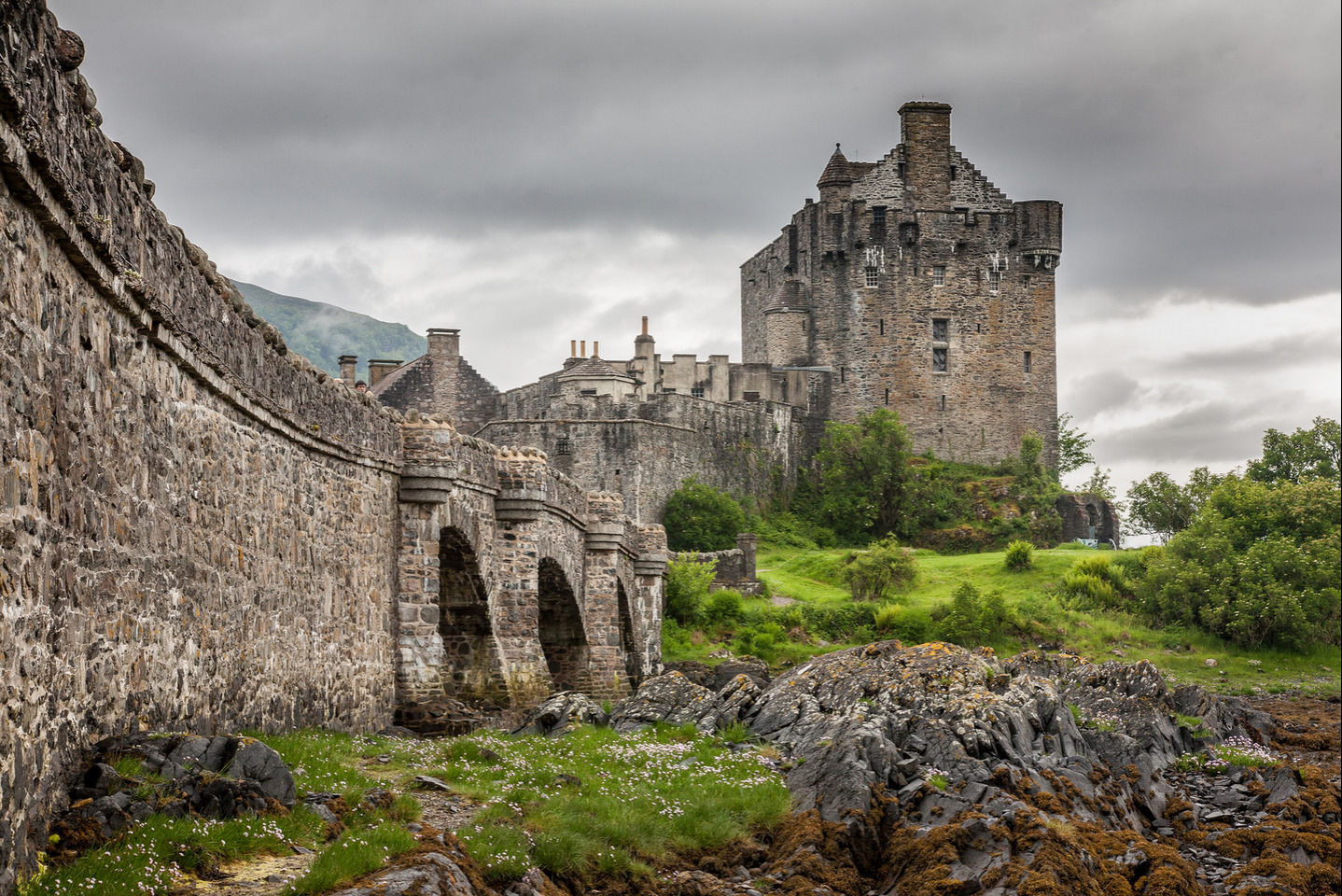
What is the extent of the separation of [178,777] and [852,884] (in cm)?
637

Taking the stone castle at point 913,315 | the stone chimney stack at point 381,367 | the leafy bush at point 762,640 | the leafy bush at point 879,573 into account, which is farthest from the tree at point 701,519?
the stone chimney stack at point 381,367

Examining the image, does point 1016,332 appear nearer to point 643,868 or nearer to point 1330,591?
point 1330,591

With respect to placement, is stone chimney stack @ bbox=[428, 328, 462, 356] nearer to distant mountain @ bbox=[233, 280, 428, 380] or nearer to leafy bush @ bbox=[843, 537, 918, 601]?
leafy bush @ bbox=[843, 537, 918, 601]

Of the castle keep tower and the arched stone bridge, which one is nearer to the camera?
the arched stone bridge

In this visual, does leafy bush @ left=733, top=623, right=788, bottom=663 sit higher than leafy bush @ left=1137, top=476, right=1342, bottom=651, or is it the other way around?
leafy bush @ left=1137, top=476, right=1342, bottom=651

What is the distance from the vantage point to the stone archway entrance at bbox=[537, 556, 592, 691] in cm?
2794

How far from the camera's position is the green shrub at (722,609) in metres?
44.7

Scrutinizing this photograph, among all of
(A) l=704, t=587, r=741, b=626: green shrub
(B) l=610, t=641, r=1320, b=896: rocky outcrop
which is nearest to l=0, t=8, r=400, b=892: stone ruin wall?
(B) l=610, t=641, r=1320, b=896: rocky outcrop

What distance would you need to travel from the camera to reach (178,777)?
838 cm

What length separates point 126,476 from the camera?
358 inches

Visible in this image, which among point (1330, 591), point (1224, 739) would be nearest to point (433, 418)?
point (1224, 739)

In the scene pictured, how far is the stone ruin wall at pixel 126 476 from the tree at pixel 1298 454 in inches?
2007

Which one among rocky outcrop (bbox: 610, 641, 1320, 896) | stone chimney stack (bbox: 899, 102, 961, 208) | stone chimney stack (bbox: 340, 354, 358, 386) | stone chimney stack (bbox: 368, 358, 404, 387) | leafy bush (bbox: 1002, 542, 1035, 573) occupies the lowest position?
rocky outcrop (bbox: 610, 641, 1320, 896)

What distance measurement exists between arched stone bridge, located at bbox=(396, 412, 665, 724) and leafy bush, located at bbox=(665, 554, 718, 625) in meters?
11.3
